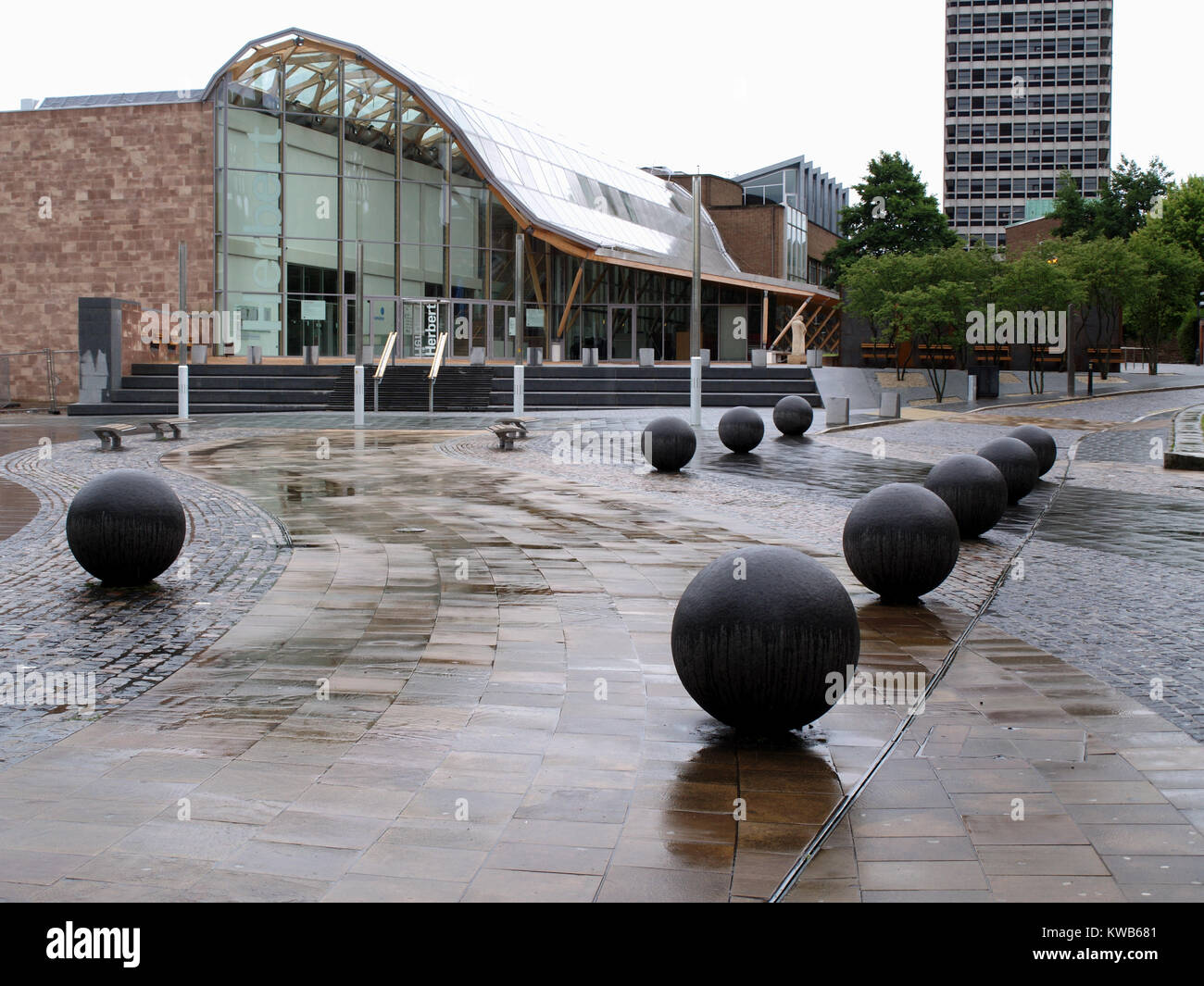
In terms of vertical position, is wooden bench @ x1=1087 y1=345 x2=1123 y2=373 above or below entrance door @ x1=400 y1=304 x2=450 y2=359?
below

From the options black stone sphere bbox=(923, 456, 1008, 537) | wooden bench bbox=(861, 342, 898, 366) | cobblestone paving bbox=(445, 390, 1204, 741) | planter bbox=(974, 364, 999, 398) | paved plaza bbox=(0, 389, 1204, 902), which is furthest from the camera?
wooden bench bbox=(861, 342, 898, 366)

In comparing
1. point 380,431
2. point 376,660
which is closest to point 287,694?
point 376,660

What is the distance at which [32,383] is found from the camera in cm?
4234

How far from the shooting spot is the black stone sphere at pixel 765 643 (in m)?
5.71

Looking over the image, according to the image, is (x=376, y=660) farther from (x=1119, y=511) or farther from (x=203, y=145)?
(x=203, y=145)

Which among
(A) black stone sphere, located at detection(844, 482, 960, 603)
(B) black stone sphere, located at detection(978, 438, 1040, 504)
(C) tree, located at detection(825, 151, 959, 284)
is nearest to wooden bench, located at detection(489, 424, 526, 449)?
(B) black stone sphere, located at detection(978, 438, 1040, 504)

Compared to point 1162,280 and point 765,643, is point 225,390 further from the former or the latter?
point 1162,280

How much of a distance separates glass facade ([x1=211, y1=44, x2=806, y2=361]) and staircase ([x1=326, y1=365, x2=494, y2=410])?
10.2 ft

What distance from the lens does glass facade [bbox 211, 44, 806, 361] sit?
45.1 metres

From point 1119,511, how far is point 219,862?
43.4 ft

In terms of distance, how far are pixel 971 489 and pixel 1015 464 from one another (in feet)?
10.7

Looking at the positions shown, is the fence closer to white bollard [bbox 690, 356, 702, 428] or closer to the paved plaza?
white bollard [bbox 690, 356, 702, 428]

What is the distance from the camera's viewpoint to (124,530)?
9.26 meters
